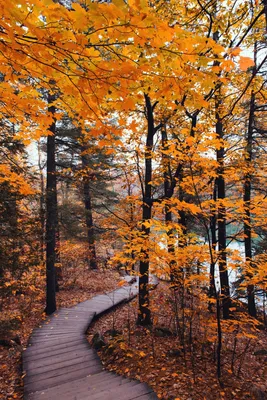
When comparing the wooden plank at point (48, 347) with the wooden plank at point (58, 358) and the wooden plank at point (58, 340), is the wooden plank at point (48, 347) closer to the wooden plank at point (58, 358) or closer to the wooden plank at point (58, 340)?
the wooden plank at point (58, 340)

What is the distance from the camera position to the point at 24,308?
8250mm

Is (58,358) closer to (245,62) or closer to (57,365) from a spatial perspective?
(57,365)

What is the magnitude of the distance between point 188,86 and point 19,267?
5444 mm

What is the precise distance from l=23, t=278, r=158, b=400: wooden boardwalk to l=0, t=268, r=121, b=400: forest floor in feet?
1.02

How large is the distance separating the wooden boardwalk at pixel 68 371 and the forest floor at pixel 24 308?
0.31 meters

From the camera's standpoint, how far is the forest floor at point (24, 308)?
4667 mm

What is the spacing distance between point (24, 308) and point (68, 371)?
468 cm

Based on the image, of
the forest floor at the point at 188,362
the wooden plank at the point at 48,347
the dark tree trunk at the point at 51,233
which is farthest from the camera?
the dark tree trunk at the point at 51,233

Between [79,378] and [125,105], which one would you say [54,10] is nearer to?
[125,105]

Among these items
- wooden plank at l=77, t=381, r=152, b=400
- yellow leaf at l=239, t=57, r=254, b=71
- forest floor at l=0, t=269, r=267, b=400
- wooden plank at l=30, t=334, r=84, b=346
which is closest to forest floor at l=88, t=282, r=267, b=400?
forest floor at l=0, t=269, r=267, b=400

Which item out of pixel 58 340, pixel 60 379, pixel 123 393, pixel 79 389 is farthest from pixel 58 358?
pixel 123 393

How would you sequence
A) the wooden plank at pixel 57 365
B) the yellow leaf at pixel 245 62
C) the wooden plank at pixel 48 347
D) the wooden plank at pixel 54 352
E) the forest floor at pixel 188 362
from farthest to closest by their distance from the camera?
the wooden plank at pixel 48 347 → the wooden plank at pixel 54 352 → the wooden plank at pixel 57 365 → the forest floor at pixel 188 362 → the yellow leaf at pixel 245 62

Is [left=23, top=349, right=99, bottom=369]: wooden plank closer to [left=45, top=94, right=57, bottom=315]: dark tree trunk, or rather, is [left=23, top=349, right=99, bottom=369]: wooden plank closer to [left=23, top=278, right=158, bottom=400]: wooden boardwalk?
[left=23, top=278, right=158, bottom=400]: wooden boardwalk

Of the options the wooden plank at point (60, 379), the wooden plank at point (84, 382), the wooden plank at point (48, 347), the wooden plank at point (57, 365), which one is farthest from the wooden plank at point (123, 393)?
the wooden plank at point (48, 347)
